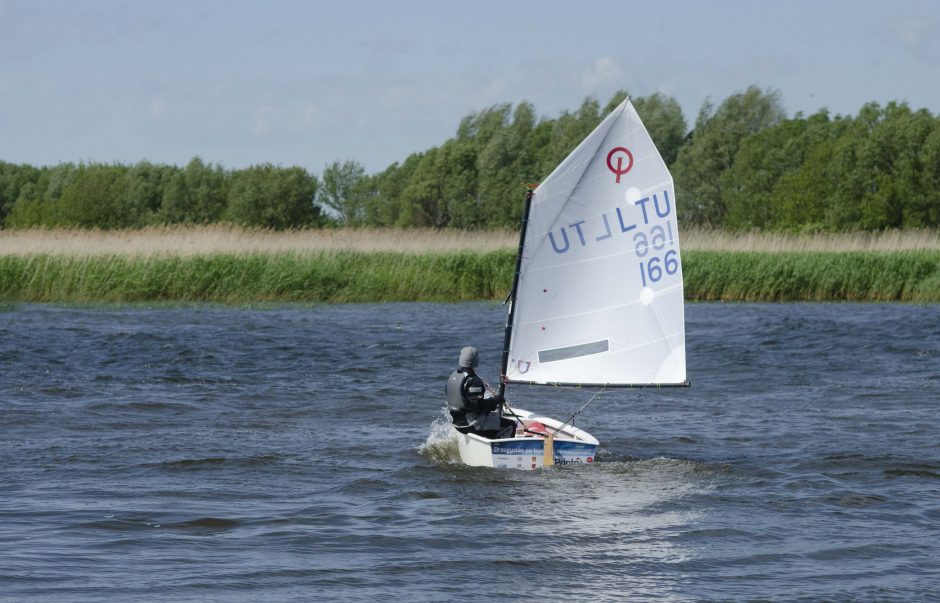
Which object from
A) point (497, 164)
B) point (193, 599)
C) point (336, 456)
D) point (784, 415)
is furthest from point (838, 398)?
point (497, 164)

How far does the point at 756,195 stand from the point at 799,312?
33.2m

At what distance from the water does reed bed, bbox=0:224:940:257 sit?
37.2ft

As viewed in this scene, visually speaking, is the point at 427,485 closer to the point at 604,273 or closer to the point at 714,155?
the point at 604,273

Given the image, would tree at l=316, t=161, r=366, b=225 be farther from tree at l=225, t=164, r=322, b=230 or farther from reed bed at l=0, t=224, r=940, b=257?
reed bed at l=0, t=224, r=940, b=257

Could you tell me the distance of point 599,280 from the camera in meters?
15.1

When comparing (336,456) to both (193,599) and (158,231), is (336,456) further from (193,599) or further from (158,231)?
(158,231)

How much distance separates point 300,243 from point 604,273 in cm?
2485

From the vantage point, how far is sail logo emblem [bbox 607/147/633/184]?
14812 millimetres

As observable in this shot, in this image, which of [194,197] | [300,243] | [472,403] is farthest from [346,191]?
[472,403]

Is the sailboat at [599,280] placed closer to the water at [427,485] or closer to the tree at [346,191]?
the water at [427,485]

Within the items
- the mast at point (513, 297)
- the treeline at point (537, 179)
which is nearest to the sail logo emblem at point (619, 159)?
the mast at point (513, 297)

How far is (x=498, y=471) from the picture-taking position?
47.0 feet

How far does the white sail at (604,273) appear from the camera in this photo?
48.4 feet

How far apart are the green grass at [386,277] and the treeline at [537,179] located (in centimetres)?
1978
